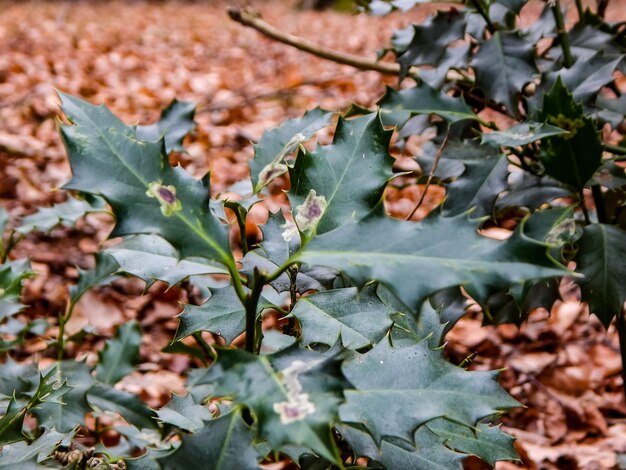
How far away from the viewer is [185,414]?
860mm

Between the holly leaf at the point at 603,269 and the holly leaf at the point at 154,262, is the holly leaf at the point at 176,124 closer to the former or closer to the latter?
the holly leaf at the point at 154,262

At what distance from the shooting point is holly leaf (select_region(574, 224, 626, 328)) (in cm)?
96

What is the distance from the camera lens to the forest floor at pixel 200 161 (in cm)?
164

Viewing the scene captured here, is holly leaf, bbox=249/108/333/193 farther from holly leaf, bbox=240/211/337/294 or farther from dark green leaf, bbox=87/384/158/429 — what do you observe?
dark green leaf, bbox=87/384/158/429

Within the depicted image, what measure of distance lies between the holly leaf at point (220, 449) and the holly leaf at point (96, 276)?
2.29ft

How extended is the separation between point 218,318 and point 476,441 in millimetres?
374

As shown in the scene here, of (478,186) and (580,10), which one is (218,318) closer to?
(478,186)

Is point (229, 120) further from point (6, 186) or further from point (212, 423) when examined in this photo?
point (212, 423)

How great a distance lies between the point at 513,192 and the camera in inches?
44.7

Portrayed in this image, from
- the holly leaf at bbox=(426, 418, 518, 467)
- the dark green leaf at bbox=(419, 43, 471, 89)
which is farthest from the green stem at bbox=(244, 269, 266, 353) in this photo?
the dark green leaf at bbox=(419, 43, 471, 89)

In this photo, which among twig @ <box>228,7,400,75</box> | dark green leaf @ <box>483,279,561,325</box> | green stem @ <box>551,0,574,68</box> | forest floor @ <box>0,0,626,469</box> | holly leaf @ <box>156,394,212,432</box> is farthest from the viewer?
forest floor @ <box>0,0,626,469</box>

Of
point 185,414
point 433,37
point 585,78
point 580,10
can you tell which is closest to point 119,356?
point 185,414

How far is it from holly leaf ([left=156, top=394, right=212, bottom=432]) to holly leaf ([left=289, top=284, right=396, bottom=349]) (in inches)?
8.4

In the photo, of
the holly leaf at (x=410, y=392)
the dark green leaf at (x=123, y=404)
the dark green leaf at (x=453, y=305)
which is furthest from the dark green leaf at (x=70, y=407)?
the dark green leaf at (x=453, y=305)
